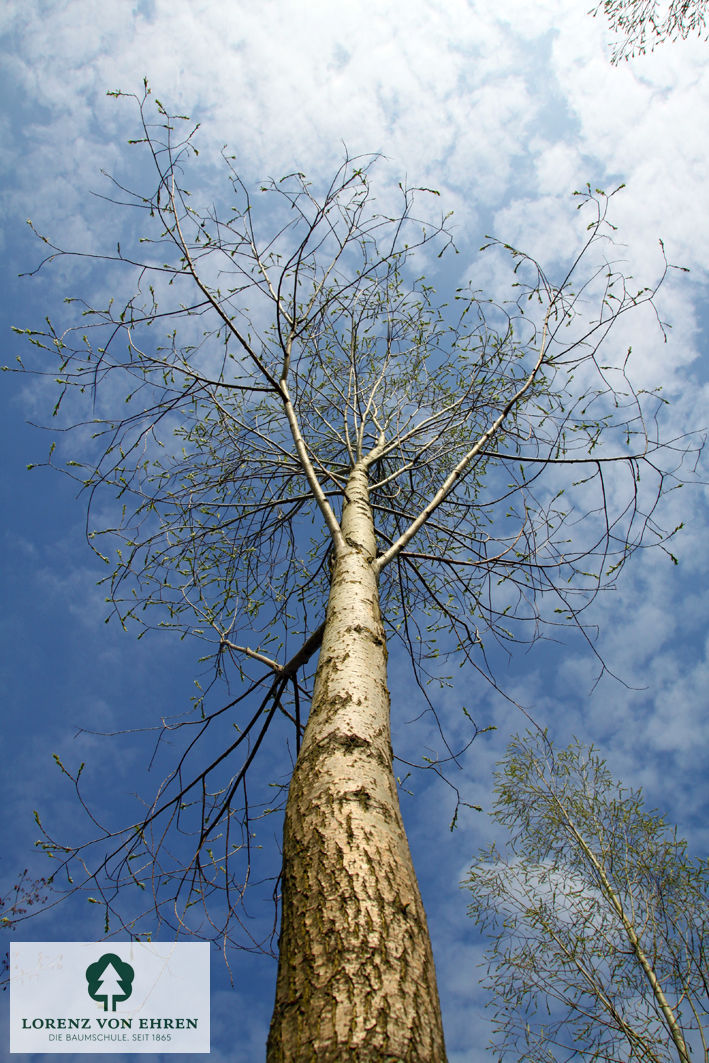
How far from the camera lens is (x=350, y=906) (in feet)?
3.75

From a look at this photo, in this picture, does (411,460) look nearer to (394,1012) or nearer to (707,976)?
(394,1012)

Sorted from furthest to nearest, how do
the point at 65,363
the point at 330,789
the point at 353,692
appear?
the point at 65,363 < the point at 353,692 < the point at 330,789

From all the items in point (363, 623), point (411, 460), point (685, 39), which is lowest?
point (363, 623)

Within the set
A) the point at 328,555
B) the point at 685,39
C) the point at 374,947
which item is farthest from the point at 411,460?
the point at 685,39

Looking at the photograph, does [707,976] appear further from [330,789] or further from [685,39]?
[685,39]

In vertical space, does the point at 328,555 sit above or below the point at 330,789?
above

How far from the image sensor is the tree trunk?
3.08 feet

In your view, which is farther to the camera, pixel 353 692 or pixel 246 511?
pixel 246 511

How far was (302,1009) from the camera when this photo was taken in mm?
987

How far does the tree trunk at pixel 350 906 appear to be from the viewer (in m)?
0.94

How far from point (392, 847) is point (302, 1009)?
0.39m

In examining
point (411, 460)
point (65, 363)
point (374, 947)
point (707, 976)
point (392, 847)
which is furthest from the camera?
point (707, 976)

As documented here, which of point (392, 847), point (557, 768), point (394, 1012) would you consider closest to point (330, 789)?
point (392, 847)

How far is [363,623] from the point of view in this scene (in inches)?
84.1
